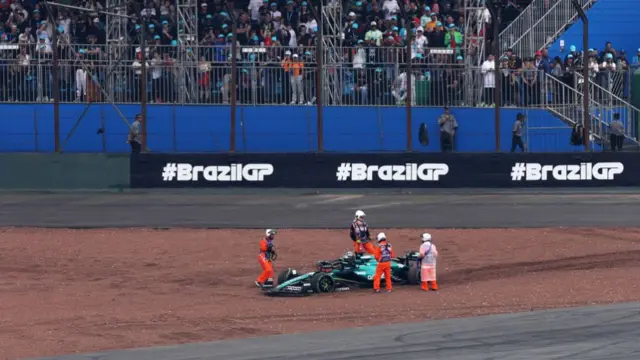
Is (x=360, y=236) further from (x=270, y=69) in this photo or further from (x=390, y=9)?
(x=390, y=9)

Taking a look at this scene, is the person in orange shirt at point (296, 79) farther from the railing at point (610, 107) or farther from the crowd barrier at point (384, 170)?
the railing at point (610, 107)

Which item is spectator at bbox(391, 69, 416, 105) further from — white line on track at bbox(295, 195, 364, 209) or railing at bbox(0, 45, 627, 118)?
white line on track at bbox(295, 195, 364, 209)

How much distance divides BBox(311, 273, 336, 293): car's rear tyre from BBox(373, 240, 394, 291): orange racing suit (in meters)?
0.83

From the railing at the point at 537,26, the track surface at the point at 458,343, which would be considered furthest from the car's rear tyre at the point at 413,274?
the railing at the point at 537,26

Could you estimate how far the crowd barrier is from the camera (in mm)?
34062

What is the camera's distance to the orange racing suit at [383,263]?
22828 millimetres

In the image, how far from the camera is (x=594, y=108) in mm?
37094

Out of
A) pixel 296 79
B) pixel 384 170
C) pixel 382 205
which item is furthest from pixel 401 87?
pixel 382 205

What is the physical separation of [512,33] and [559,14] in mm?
1997

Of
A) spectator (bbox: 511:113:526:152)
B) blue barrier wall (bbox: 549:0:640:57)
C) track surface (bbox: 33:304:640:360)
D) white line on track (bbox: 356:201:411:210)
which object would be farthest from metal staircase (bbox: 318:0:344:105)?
→ track surface (bbox: 33:304:640:360)

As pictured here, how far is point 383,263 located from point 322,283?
4.00 ft

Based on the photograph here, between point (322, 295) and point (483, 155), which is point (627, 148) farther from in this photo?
point (322, 295)

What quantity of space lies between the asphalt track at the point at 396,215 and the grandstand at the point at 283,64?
3744mm

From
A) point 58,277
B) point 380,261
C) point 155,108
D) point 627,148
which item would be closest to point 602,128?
point 627,148
